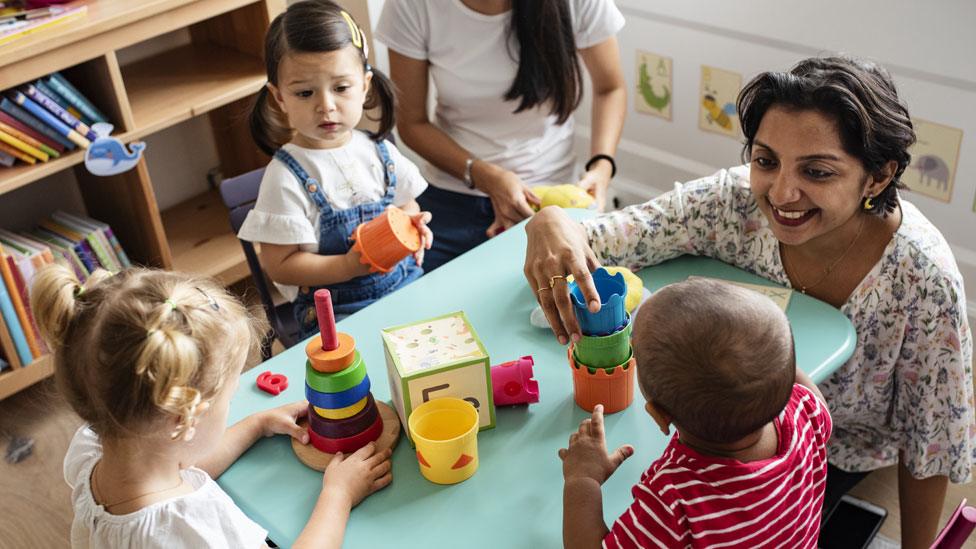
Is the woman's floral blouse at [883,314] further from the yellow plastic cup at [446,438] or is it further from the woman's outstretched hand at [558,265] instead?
the yellow plastic cup at [446,438]

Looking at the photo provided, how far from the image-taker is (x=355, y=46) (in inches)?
73.5

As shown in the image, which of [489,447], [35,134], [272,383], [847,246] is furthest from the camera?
[35,134]

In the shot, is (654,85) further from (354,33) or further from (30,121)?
(30,121)

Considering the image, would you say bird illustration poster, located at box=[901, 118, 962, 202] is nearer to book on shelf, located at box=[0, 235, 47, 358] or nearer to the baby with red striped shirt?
the baby with red striped shirt

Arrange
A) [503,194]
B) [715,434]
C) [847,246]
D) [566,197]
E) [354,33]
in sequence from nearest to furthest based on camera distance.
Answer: [715,434], [847,246], [354,33], [566,197], [503,194]

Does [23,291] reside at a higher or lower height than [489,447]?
lower

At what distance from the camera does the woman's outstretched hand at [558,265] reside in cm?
141

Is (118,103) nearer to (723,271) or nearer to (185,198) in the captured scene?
(185,198)

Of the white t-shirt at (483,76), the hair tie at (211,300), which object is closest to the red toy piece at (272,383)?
the hair tie at (211,300)

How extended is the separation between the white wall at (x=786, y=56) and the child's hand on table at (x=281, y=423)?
1771mm

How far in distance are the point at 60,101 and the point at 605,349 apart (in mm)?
1789

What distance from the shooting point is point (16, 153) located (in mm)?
2414

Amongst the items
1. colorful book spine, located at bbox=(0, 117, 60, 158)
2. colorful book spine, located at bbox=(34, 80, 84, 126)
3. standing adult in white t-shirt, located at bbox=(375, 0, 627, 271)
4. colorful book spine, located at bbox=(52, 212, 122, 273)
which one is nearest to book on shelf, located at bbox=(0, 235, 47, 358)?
colorful book spine, located at bbox=(52, 212, 122, 273)

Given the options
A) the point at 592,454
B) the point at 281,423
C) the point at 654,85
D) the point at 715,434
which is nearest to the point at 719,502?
the point at 715,434
